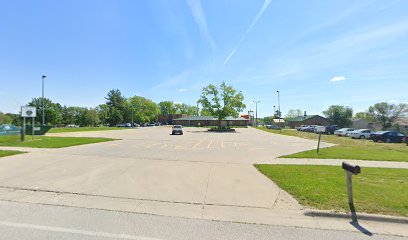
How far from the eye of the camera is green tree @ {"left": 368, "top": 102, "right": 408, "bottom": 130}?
52.8 metres

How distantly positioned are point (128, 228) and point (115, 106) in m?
94.1

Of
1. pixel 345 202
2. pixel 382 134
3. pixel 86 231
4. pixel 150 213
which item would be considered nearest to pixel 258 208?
pixel 345 202


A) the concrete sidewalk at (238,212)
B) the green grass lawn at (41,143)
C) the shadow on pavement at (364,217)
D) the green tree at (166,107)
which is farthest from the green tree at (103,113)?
the shadow on pavement at (364,217)

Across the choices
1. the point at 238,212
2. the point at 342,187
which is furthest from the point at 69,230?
the point at 342,187

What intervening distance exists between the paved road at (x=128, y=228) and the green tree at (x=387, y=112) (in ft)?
216

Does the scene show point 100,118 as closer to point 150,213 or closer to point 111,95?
point 111,95

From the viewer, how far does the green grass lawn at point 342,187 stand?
16.0 feet

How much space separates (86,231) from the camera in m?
3.74

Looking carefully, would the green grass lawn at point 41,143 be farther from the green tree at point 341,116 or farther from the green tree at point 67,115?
the green tree at point 67,115

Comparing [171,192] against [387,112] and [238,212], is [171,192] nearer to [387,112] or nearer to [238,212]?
[238,212]

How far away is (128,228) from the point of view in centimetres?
388

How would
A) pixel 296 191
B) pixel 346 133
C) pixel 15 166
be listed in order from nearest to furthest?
1. pixel 296 191
2. pixel 15 166
3. pixel 346 133

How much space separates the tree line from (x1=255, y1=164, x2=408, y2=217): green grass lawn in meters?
76.7

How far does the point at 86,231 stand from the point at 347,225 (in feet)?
16.0
